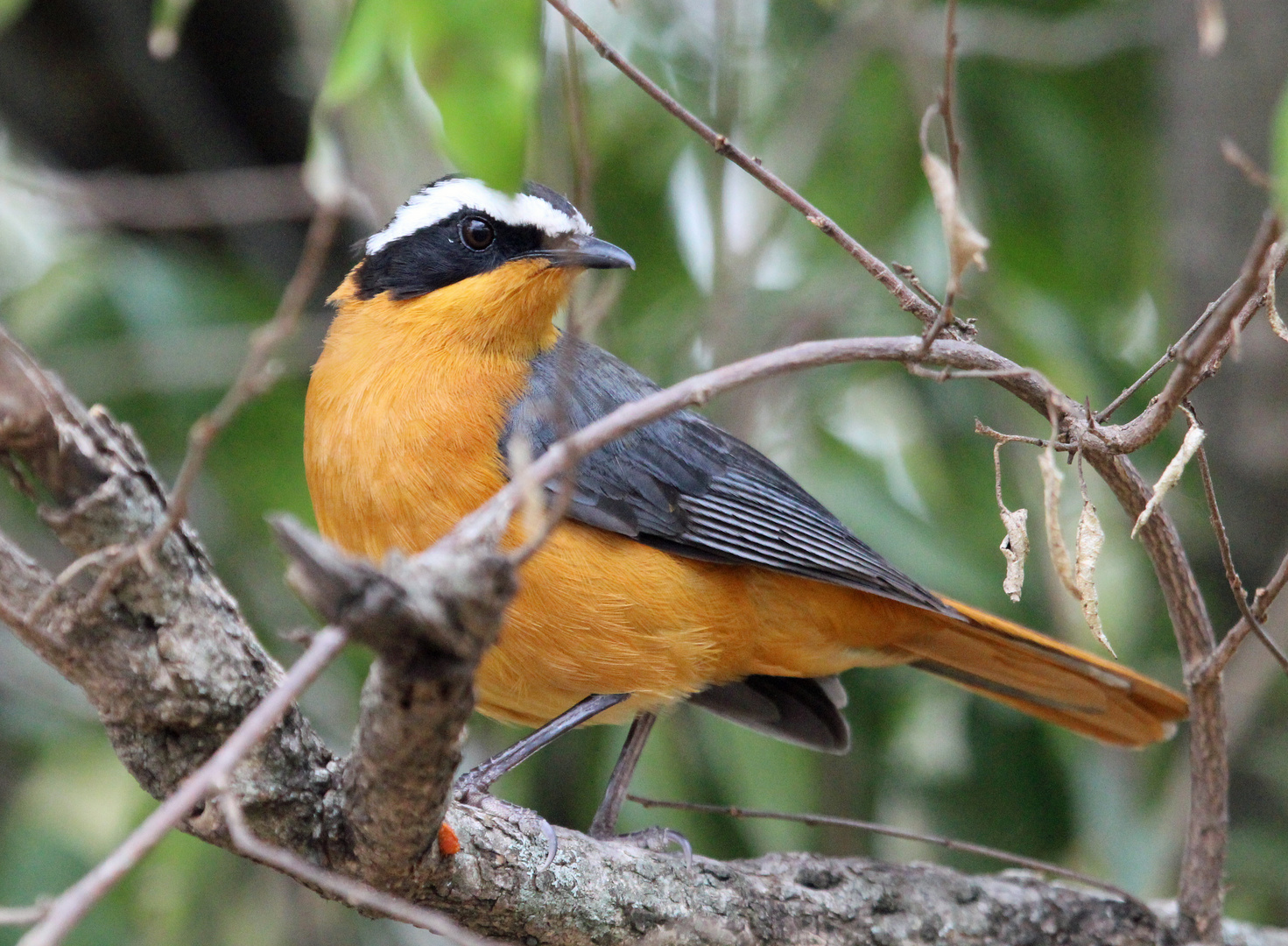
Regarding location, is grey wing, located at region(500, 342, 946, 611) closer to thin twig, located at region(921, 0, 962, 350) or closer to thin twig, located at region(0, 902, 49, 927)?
thin twig, located at region(921, 0, 962, 350)

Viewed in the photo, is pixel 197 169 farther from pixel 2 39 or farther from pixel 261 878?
pixel 261 878

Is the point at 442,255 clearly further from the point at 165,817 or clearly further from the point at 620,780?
the point at 165,817

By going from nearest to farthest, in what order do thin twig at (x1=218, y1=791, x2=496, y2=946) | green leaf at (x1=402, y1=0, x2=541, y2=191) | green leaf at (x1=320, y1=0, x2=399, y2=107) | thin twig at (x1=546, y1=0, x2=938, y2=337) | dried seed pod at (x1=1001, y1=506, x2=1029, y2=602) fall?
thin twig at (x1=218, y1=791, x2=496, y2=946), green leaf at (x1=402, y1=0, x2=541, y2=191), dried seed pod at (x1=1001, y1=506, x2=1029, y2=602), green leaf at (x1=320, y1=0, x2=399, y2=107), thin twig at (x1=546, y1=0, x2=938, y2=337)

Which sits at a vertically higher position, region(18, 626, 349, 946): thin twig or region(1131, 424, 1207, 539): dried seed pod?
region(1131, 424, 1207, 539): dried seed pod

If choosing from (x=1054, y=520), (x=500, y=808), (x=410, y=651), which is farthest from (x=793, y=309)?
(x=410, y=651)

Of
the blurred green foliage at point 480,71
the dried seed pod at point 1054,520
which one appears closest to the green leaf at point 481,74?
the blurred green foliage at point 480,71

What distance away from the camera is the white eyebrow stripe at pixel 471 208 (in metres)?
4.13

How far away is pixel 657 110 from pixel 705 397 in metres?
4.44

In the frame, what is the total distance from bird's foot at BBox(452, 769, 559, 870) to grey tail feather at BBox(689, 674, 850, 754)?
3.83 feet

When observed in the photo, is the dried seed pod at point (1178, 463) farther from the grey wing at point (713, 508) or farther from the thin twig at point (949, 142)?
the grey wing at point (713, 508)

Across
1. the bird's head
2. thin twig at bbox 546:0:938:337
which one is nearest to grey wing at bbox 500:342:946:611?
the bird's head

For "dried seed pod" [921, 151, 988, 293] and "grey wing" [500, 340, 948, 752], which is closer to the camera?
"dried seed pod" [921, 151, 988, 293]

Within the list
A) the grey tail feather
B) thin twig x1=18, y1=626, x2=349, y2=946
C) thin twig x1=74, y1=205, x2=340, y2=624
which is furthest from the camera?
the grey tail feather

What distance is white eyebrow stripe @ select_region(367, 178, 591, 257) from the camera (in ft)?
13.6
